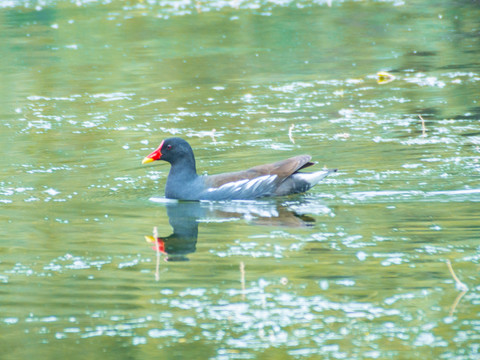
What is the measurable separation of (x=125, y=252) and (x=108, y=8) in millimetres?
22004

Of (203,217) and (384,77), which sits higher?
(384,77)

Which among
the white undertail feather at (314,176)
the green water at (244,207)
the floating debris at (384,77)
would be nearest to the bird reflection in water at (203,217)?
the green water at (244,207)

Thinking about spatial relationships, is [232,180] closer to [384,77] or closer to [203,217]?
[203,217]

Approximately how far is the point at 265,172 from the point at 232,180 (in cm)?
39

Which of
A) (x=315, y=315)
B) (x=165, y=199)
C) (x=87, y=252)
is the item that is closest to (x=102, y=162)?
(x=165, y=199)

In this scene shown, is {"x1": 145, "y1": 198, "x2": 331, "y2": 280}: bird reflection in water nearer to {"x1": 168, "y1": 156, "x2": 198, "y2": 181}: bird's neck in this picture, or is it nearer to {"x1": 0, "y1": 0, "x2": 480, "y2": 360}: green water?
{"x1": 0, "y1": 0, "x2": 480, "y2": 360}: green water

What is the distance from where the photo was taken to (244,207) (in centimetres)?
1020

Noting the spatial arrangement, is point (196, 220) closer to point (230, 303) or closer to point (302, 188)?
point (302, 188)

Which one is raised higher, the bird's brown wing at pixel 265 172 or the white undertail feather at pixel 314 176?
the bird's brown wing at pixel 265 172

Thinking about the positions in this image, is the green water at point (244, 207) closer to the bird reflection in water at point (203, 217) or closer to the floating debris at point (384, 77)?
the bird reflection in water at point (203, 217)

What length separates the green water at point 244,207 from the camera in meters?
6.40

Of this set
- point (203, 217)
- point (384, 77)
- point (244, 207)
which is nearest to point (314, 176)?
point (244, 207)

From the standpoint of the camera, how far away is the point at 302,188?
10578 mm

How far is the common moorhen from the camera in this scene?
33.8 feet
